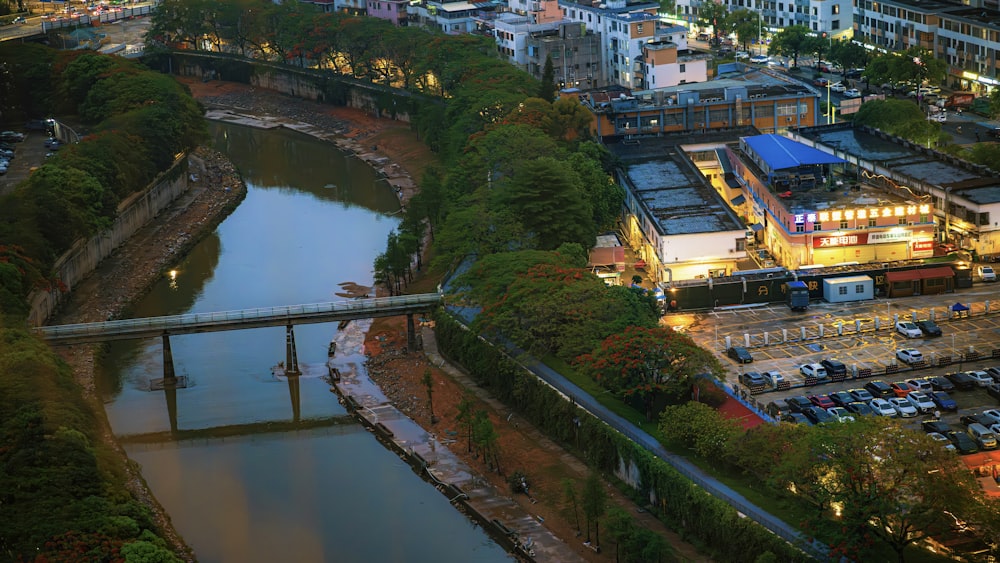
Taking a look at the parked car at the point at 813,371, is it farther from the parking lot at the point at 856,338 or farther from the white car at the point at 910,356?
the white car at the point at 910,356

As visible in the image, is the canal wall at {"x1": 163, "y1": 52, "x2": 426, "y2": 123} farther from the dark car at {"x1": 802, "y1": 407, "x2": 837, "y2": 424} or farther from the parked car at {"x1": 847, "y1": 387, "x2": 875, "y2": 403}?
the dark car at {"x1": 802, "y1": 407, "x2": 837, "y2": 424}

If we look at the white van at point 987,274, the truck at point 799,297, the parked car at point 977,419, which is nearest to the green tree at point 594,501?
the parked car at point 977,419

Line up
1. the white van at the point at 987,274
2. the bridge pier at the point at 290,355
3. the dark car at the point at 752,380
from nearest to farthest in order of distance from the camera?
the dark car at the point at 752,380
the bridge pier at the point at 290,355
the white van at the point at 987,274

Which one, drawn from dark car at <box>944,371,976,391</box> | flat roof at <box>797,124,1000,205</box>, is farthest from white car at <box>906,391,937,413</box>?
flat roof at <box>797,124,1000,205</box>

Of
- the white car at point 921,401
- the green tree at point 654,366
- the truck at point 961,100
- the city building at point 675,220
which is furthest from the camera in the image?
the truck at point 961,100

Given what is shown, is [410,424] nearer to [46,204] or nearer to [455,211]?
[455,211]

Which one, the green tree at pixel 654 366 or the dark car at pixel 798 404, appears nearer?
the green tree at pixel 654 366

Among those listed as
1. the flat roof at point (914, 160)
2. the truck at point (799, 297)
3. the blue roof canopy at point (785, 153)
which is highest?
the blue roof canopy at point (785, 153)
